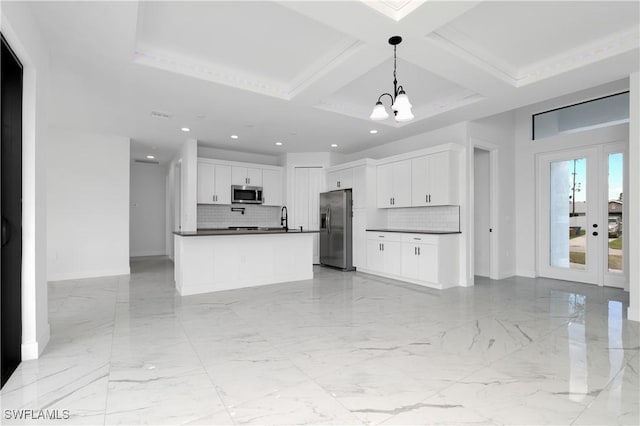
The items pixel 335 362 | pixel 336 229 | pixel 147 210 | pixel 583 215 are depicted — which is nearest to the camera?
pixel 335 362

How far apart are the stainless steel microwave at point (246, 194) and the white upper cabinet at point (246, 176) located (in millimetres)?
96

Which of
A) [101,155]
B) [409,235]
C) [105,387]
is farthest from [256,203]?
[105,387]

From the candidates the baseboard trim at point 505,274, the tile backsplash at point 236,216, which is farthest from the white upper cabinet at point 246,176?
the baseboard trim at point 505,274

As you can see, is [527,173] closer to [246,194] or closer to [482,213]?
[482,213]

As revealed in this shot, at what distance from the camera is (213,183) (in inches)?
281

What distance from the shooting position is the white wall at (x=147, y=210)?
9258mm

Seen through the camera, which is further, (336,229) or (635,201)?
(336,229)

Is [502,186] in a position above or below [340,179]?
below

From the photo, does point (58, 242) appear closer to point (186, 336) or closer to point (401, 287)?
point (186, 336)

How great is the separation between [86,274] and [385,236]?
17.8 feet

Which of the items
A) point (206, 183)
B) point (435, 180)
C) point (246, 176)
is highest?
point (246, 176)

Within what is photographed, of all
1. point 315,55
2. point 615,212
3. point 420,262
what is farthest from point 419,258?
point 315,55

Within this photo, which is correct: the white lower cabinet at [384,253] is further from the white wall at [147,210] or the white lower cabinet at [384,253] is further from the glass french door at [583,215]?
the white wall at [147,210]

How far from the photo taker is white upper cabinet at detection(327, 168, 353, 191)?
22.8ft
